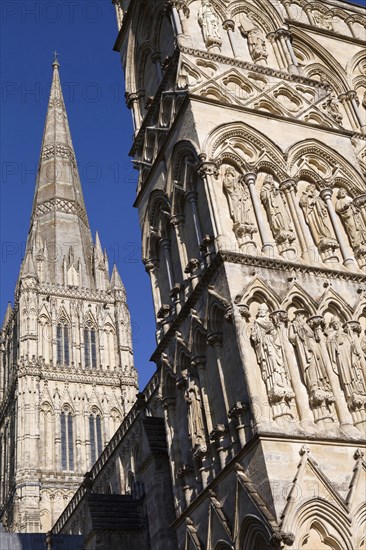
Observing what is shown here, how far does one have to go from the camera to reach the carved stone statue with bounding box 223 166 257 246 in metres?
14.4

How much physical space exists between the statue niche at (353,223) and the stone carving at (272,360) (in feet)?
9.39

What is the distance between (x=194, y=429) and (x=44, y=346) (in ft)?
138

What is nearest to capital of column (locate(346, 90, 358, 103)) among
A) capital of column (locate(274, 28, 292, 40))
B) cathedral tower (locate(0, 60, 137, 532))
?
capital of column (locate(274, 28, 292, 40))

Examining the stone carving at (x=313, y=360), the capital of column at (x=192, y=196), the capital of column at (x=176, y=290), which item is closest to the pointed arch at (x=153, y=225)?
the capital of column at (x=192, y=196)

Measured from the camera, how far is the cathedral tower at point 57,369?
48781 mm

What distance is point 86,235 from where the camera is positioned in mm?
66938

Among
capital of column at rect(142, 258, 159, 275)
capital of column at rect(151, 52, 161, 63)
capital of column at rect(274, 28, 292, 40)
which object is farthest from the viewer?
capital of column at rect(151, 52, 161, 63)

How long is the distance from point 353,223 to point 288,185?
1472 mm

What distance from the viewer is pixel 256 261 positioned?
13766 mm

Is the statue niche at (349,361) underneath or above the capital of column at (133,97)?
underneath

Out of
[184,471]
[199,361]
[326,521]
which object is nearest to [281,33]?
[199,361]

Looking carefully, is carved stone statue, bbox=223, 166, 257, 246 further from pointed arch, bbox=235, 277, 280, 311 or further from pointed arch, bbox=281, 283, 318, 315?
pointed arch, bbox=281, 283, 318, 315

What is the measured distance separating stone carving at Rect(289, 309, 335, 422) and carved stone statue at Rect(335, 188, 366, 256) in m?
2.32

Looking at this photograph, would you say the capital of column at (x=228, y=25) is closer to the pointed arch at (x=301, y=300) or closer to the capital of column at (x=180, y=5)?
the capital of column at (x=180, y=5)
